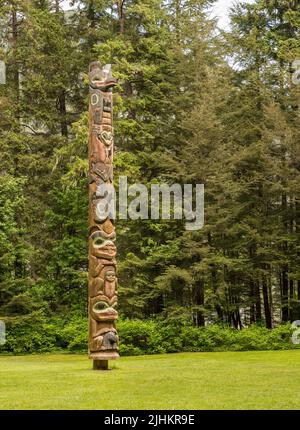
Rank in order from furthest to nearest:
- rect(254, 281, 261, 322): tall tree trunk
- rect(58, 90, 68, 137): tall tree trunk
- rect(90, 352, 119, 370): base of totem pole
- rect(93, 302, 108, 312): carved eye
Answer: rect(58, 90, 68, 137): tall tree trunk
rect(254, 281, 261, 322): tall tree trunk
rect(93, 302, 108, 312): carved eye
rect(90, 352, 119, 370): base of totem pole

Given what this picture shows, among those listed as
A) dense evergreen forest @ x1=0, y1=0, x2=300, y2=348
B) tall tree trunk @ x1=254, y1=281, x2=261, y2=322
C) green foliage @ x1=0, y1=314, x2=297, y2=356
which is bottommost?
green foliage @ x1=0, y1=314, x2=297, y2=356

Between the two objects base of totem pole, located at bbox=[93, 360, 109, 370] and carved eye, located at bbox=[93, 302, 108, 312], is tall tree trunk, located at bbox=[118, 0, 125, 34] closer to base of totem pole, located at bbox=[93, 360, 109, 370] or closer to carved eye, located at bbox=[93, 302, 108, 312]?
carved eye, located at bbox=[93, 302, 108, 312]

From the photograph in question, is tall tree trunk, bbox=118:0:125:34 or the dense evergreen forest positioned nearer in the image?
the dense evergreen forest

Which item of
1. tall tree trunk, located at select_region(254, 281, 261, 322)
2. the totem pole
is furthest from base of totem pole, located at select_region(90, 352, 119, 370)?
tall tree trunk, located at select_region(254, 281, 261, 322)

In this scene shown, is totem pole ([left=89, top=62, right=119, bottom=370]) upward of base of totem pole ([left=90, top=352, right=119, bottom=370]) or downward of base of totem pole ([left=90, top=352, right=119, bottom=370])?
upward

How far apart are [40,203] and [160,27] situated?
32.8ft

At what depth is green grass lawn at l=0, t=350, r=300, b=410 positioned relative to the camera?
10.8 meters

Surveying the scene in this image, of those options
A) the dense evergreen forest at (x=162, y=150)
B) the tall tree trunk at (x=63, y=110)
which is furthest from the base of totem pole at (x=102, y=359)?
the tall tree trunk at (x=63, y=110)

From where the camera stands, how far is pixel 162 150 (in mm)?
29734

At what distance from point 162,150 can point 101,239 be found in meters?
14.4

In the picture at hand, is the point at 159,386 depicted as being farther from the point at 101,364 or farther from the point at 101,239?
the point at 101,239

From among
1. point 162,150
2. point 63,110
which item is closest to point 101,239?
point 162,150

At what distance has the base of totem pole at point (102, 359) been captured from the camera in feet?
50.1
